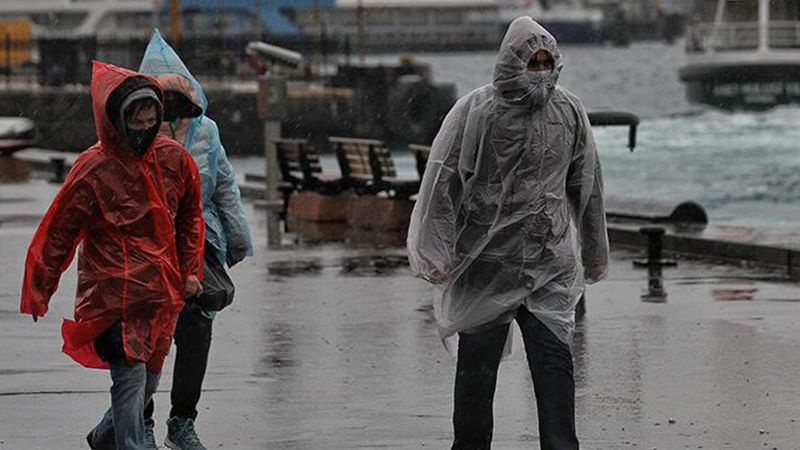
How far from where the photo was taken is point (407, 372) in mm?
11383

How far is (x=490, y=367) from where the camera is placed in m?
7.86

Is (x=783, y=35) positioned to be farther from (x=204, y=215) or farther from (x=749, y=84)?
(x=204, y=215)

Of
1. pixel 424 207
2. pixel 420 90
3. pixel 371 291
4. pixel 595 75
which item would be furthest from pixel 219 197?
pixel 595 75

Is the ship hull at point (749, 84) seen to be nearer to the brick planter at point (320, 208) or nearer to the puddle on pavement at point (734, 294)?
the brick planter at point (320, 208)

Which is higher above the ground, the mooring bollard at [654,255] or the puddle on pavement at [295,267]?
the mooring bollard at [654,255]

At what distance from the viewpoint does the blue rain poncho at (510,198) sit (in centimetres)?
776

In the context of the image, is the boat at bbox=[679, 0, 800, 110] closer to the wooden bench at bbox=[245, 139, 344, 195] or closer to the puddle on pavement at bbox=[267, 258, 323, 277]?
the wooden bench at bbox=[245, 139, 344, 195]

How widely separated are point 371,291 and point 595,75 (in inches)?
4948

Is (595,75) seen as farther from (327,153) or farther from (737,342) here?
(737,342)

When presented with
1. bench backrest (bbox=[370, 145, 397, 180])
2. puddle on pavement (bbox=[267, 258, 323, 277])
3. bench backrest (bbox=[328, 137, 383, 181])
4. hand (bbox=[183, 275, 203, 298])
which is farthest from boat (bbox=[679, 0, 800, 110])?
hand (bbox=[183, 275, 203, 298])

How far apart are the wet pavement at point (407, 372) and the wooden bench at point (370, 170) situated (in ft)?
14.9

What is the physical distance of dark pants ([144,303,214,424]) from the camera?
29.0ft

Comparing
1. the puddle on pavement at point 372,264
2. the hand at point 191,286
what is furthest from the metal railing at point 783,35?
the hand at point 191,286

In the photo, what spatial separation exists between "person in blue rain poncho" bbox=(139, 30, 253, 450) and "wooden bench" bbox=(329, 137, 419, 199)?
39.1 feet
